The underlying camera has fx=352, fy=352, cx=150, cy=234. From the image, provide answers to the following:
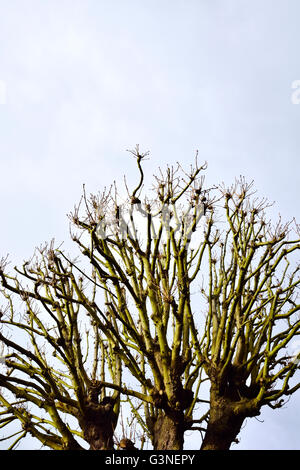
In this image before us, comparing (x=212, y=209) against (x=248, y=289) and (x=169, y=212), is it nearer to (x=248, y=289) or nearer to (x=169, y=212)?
(x=169, y=212)

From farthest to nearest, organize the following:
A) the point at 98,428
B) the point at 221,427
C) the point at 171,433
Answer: the point at 98,428
the point at 221,427
the point at 171,433

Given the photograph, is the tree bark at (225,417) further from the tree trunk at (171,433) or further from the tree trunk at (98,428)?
the tree trunk at (98,428)

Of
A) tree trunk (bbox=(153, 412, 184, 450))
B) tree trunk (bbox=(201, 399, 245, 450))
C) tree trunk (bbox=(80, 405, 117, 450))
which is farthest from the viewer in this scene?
tree trunk (bbox=(80, 405, 117, 450))

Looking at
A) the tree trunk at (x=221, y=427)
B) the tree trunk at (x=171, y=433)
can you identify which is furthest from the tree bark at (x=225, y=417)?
the tree trunk at (x=171, y=433)

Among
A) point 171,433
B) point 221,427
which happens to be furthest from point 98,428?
point 221,427

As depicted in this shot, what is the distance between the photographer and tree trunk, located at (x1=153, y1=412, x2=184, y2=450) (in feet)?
19.1

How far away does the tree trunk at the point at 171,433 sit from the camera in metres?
5.82

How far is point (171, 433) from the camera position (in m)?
5.91

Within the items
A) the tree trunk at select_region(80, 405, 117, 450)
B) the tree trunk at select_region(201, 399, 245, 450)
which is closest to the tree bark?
the tree trunk at select_region(201, 399, 245, 450)

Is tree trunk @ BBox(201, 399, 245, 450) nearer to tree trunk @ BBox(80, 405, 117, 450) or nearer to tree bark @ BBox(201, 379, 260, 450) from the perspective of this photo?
tree bark @ BBox(201, 379, 260, 450)

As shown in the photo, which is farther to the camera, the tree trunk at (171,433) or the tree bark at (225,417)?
the tree bark at (225,417)

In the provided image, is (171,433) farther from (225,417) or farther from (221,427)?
(225,417)

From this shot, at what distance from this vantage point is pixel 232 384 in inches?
258

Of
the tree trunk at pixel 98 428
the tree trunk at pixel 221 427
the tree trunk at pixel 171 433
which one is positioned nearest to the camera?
the tree trunk at pixel 171 433
